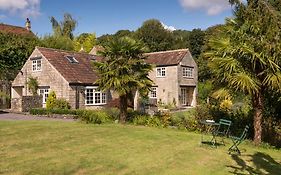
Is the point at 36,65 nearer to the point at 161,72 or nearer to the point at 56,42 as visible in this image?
the point at 161,72

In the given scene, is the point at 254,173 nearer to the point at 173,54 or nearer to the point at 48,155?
the point at 48,155

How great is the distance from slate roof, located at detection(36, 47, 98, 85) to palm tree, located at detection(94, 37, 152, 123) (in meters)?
11.3

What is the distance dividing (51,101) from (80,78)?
12.6 ft

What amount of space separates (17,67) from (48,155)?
3187 centimetres

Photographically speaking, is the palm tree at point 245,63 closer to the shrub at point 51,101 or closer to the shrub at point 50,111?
the shrub at point 50,111

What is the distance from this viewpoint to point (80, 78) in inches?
1347

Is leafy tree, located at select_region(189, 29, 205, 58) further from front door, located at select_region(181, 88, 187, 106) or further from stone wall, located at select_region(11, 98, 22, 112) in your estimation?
stone wall, located at select_region(11, 98, 22, 112)

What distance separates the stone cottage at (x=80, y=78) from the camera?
33219 millimetres

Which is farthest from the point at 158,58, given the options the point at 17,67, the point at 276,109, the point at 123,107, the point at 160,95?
the point at 276,109

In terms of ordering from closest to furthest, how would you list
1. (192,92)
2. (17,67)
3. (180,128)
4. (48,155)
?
(48,155) < (180,128) < (17,67) < (192,92)

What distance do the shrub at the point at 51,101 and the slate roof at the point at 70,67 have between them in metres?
2.16

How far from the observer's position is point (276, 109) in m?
18.1

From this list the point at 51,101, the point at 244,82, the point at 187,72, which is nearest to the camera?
Result: the point at 244,82

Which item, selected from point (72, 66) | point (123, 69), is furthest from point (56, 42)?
point (123, 69)
